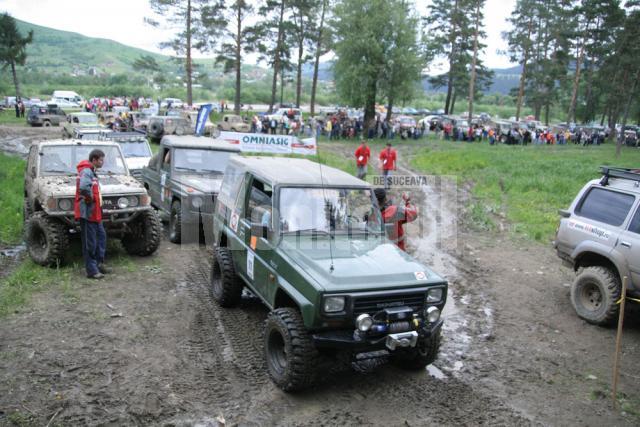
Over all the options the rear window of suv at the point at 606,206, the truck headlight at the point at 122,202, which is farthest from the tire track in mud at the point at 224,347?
the rear window of suv at the point at 606,206

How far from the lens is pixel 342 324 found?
4.81 meters

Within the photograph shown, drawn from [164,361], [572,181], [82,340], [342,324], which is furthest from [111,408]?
[572,181]

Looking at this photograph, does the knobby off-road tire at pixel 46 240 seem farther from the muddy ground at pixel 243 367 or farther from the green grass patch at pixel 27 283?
the muddy ground at pixel 243 367

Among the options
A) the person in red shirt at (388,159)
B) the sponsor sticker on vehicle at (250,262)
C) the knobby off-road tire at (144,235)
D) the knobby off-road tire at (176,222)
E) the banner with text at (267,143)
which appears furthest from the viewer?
the banner with text at (267,143)

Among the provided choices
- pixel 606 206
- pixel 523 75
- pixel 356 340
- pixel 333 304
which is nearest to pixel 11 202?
pixel 333 304

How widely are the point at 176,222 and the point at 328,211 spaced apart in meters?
5.12

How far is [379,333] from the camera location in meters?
4.84

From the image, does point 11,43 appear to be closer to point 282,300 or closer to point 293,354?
point 282,300

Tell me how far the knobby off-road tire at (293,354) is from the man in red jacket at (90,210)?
381 cm

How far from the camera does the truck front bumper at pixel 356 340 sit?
4.78m

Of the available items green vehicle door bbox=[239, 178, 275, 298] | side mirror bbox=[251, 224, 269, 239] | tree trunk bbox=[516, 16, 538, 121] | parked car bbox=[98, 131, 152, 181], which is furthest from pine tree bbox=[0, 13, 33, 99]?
side mirror bbox=[251, 224, 269, 239]

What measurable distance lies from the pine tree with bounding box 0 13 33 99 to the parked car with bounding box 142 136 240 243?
47.0 metres

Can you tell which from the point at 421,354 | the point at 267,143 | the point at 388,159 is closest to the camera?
the point at 421,354

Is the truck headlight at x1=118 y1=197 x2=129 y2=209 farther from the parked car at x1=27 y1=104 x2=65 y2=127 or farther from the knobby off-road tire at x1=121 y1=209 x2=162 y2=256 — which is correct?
the parked car at x1=27 y1=104 x2=65 y2=127
